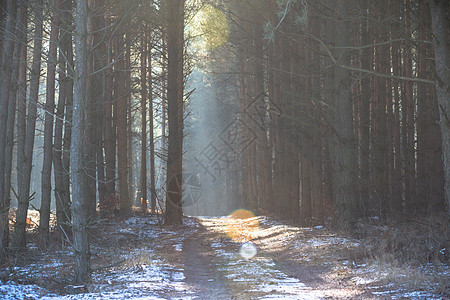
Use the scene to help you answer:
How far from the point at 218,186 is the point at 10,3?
148ft

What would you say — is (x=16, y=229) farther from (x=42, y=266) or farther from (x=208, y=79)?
(x=208, y=79)

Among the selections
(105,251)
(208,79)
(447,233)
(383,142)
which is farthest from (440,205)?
(208,79)

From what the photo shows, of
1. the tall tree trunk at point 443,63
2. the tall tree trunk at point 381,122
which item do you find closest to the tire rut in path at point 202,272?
the tall tree trunk at point 443,63

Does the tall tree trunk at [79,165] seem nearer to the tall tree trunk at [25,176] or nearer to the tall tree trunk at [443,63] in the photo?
the tall tree trunk at [25,176]

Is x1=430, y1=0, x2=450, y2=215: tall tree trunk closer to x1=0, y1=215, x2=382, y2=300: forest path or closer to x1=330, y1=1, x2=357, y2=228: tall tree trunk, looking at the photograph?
x1=0, y1=215, x2=382, y2=300: forest path

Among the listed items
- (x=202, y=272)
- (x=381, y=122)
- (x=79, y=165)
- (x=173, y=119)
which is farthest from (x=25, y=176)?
(x=381, y=122)

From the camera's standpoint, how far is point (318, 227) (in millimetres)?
14844

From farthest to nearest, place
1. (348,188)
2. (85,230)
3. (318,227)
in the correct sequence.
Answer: (318,227) → (348,188) → (85,230)

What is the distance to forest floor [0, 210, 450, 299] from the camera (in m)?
6.80

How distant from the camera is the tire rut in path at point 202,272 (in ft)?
23.4

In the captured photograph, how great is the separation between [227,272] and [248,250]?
3.30 metres

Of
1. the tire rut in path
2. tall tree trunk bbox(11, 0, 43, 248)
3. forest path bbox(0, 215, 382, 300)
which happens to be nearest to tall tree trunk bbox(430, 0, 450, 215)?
forest path bbox(0, 215, 382, 300)

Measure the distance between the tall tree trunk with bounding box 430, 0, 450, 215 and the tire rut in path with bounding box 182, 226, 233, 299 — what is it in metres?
4.56

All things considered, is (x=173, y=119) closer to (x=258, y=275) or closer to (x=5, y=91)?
(x=5, y=91)
